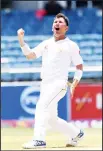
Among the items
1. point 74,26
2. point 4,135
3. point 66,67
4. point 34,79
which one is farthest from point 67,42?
point 74,26

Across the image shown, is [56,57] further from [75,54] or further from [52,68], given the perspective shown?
[75,54]

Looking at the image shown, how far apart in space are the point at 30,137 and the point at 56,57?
3137 millimetres

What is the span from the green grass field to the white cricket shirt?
37.6 inches

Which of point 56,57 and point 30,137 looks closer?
point 56,57

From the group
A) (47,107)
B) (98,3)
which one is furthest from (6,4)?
(47,107)

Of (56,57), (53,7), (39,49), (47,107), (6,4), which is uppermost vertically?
(6,4)

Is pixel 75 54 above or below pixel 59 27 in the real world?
below

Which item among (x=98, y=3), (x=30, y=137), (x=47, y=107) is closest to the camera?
(x=47, y=107)

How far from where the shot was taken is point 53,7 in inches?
734

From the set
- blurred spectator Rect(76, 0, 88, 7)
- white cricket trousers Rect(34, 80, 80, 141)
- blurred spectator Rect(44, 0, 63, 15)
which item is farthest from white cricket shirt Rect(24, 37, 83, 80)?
blurred spectator Rect(76, 0, 88, 7)

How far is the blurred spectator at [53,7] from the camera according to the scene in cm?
1858

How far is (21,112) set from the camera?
1361 centimetres

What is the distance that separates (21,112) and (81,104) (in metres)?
1.29

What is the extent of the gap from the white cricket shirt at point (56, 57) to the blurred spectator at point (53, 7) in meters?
10.2
